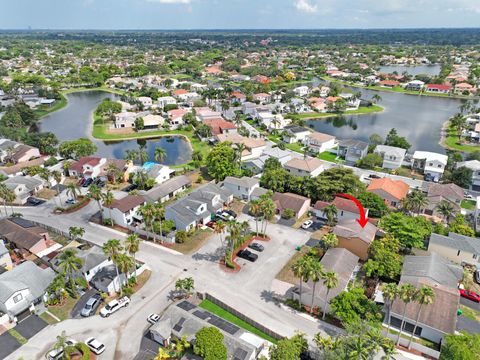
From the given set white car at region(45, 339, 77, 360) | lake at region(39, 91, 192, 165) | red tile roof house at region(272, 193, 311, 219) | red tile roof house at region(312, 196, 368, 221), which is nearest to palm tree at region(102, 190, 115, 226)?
white car at region(45, 339, 77, 360)

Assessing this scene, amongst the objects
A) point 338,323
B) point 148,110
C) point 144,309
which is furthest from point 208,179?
point 148,110

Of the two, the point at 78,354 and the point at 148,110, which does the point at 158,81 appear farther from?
the point at 78,354

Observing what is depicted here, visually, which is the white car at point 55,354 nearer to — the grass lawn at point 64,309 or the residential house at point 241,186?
the grass lawn at point 64,309

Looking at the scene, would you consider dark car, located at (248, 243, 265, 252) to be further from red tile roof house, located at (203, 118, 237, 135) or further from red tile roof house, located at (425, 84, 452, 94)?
red tile roof house, located at (425, 84, 452, 94)

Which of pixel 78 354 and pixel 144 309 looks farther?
pixel 144 309

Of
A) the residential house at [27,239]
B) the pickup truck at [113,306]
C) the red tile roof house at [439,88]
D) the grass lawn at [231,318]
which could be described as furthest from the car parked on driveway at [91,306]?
the red tile roof house at [439,88]

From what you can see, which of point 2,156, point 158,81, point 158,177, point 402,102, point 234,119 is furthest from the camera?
point 158,81
